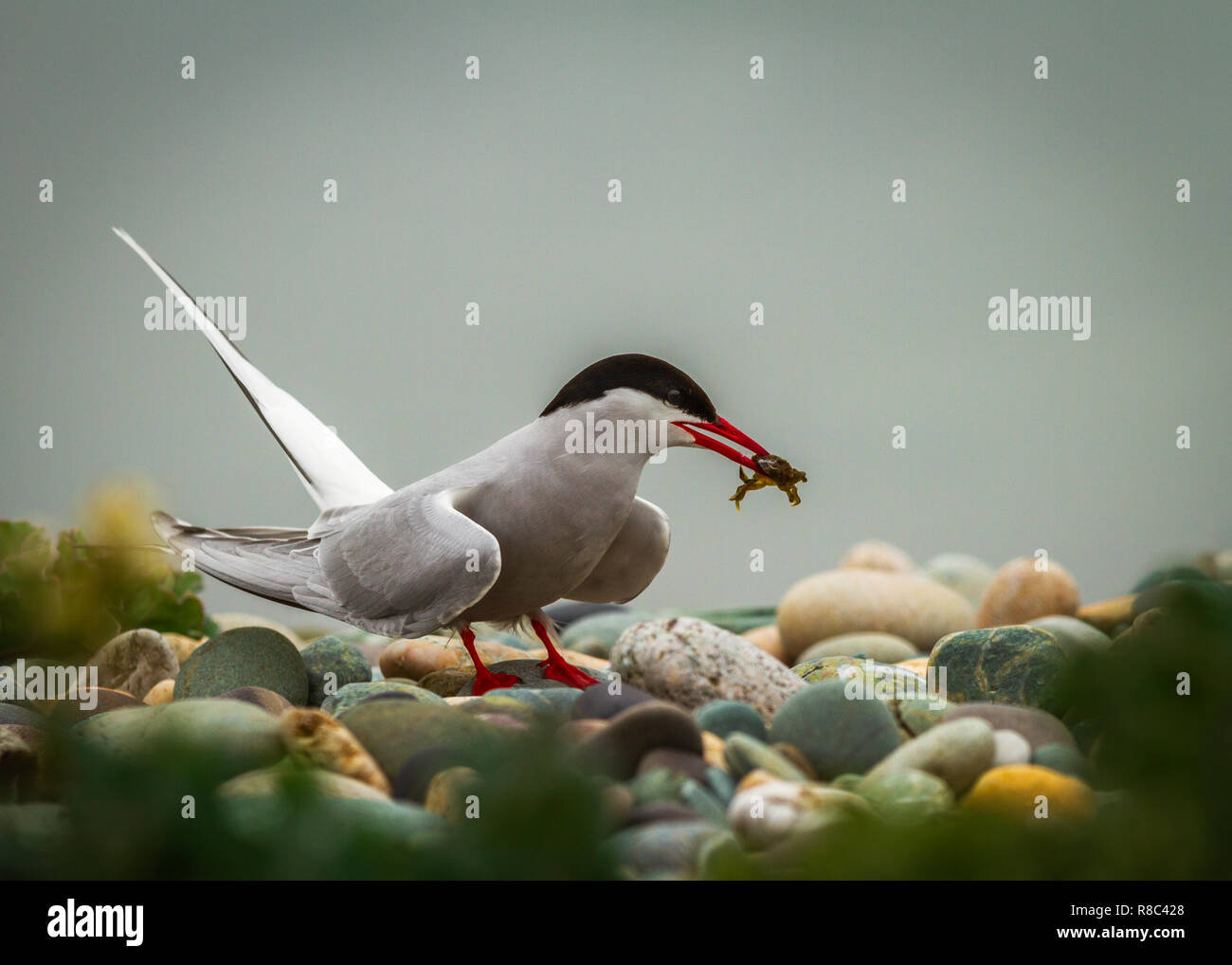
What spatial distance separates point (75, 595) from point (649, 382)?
2.22 m

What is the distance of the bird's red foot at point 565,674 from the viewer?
301 cm

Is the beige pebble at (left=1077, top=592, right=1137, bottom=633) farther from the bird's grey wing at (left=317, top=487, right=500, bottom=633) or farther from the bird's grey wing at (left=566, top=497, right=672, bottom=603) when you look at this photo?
the bird's grey wing at (left=317, top=487, right=500, bottom=633)

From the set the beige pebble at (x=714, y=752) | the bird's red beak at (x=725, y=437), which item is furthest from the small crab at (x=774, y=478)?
the beige pebble at (x=714, y=752)

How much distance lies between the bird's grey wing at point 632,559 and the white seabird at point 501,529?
27cm

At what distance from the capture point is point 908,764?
186 centimetres

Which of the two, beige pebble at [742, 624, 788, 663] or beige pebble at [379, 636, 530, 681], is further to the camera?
beige pebble at [742, 624, 788, 663]

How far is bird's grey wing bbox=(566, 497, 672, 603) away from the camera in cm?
317

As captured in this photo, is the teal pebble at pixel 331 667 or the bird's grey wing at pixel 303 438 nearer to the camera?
the teal pebble at pixel 331 667

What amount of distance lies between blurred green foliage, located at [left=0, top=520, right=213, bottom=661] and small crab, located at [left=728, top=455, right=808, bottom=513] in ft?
7.45

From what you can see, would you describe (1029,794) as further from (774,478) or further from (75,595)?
(75,595)
